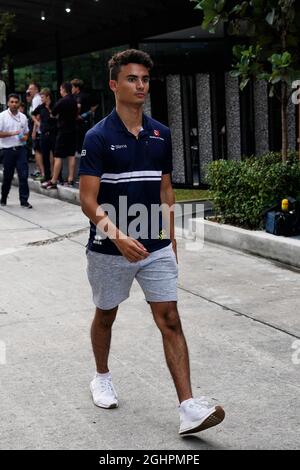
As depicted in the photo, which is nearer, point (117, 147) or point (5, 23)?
point (117, 147)

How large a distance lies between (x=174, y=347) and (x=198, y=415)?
1.30ft

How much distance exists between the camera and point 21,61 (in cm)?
2528

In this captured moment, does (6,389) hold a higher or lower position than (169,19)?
lower

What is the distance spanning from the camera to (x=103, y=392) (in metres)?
5.23

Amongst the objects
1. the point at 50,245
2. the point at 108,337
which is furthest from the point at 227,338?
the point at 50,245

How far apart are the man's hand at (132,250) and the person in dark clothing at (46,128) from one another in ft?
38.7

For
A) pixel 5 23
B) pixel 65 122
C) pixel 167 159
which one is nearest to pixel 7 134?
pixel 65 122

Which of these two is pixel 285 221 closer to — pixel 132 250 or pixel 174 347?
pixel 174 347

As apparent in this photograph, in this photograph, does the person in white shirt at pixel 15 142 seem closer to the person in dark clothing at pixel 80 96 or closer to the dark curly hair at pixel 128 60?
the person in dark clothing at pixel 80 96

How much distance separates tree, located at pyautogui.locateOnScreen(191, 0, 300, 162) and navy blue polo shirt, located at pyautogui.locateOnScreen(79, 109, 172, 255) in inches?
193

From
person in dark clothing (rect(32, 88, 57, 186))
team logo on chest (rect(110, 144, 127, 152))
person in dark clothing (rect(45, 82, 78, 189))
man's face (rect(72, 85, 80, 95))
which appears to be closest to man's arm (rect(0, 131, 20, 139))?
person in dark clothing (rect(45, 82, 78, 189))

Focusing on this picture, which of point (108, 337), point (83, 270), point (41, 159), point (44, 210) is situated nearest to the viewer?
point (108, 337)

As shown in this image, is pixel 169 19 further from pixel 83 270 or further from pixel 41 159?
pixel 83 270
